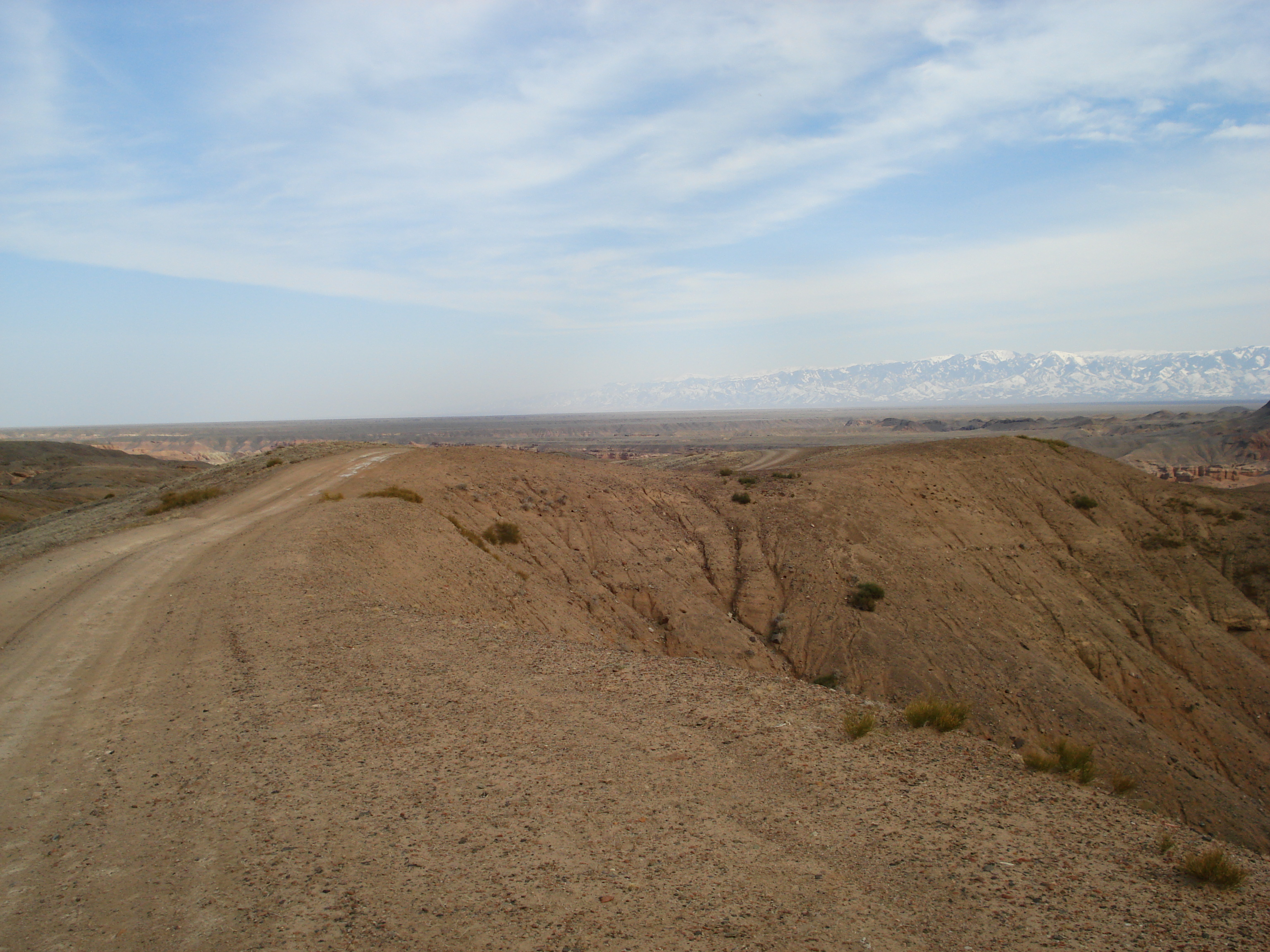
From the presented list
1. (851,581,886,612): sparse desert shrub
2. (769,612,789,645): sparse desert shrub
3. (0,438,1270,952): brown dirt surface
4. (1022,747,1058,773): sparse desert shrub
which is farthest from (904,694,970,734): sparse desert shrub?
(851,581,886,612): sparse desert shrub

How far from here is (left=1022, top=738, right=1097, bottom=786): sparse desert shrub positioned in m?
8.40

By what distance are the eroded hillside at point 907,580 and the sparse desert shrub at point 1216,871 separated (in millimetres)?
13065

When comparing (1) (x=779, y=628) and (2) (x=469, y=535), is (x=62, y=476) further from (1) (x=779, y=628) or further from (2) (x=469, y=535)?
(1) (x=779, y=628)

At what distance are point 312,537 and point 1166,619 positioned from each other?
31733 millimetres

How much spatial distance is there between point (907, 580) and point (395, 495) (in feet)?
60.4

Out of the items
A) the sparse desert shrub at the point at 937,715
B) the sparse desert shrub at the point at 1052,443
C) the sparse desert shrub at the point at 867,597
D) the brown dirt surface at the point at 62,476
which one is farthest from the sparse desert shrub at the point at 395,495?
the sparse desert shrub at the point at 1052,443

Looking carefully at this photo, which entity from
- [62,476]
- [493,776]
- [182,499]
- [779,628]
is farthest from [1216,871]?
[62,476]

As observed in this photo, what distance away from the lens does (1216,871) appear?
20.1 feet

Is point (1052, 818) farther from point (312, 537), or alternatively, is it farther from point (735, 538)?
point (735, 538)

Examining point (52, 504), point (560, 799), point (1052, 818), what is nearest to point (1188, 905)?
point (1052, 818)

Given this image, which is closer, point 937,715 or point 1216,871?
point 1216,871

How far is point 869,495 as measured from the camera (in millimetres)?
31266

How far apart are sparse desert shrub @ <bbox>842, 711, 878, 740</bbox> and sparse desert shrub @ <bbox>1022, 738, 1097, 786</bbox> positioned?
188 centimetres

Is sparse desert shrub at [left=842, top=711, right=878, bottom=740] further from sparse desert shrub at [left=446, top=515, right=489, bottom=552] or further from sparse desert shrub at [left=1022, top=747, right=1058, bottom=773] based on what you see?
sparse desert shrub at [left=446, top=515, right=489, bottom=552]
